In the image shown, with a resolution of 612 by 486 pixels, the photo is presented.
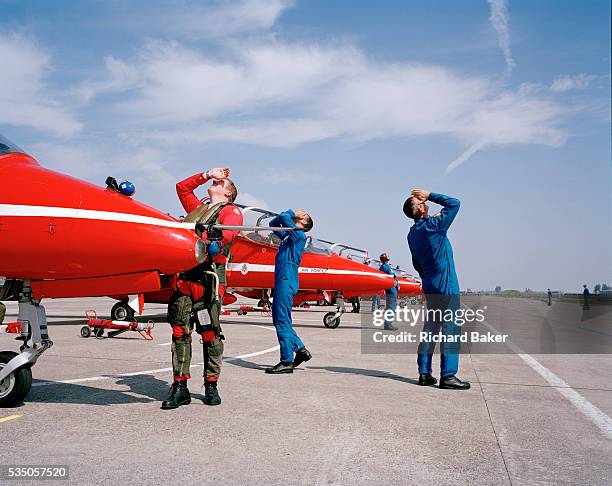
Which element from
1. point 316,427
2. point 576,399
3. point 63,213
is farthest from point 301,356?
point 63,213

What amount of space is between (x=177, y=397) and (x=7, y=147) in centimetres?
255

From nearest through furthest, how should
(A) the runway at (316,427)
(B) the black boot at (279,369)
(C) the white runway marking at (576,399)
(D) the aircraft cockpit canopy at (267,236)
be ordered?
(A) the runway at (316,427)
(C) the white runway marking at (576,399)
(B) the black boot at (279,369)
(D) the aircraft cockpit canopy at (267,236)

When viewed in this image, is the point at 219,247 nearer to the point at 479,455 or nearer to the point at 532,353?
the point at 479,455

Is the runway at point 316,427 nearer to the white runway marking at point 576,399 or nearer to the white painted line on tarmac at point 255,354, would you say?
the white runway marking at point 576,399

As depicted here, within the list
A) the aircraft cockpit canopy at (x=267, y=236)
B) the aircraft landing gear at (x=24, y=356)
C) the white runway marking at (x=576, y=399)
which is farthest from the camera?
the aircraft cockpit canopy at (x=267, y=236)

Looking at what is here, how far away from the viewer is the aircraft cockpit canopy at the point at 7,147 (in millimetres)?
4438

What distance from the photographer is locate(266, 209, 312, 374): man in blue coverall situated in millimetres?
6648

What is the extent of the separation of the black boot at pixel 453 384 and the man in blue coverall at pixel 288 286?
1721mm

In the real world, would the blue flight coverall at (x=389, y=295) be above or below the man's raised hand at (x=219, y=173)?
below

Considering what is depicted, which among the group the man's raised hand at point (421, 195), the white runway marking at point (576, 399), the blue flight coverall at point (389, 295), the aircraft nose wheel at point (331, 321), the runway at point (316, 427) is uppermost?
the man's raised hand at point (421, 195)

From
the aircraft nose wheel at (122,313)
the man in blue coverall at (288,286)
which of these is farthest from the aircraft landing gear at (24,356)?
the aircraft nose wheel at (122,313)

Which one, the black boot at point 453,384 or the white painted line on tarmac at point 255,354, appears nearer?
the black boot at point 453,384

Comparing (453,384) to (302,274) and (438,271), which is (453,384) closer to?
(438,271)

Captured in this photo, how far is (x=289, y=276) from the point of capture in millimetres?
6992
